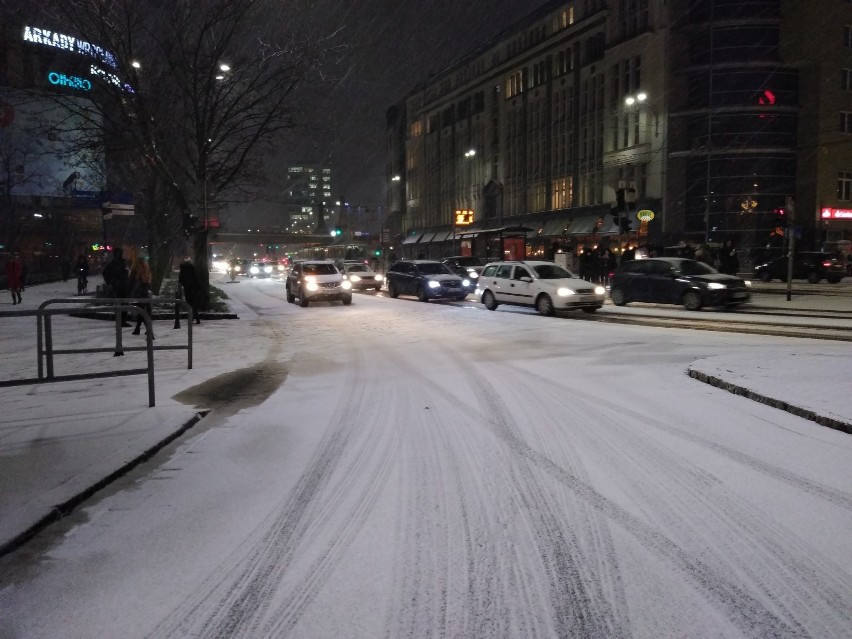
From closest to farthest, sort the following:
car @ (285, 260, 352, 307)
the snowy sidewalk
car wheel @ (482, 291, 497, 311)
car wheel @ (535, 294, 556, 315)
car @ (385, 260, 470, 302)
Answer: the snowy sidewalk, car wheel @ (535, 294, 556, 315), car wheel @ (482, 291, 497, 311), car @ (285, 260, 352, 307), car @ (385, 260, 470, 302)

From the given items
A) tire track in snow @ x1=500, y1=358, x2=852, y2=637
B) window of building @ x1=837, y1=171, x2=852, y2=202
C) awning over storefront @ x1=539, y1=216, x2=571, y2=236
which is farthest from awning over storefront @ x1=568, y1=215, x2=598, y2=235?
tire track in snow @ x1=500, y1=358, x2=852, y2=637

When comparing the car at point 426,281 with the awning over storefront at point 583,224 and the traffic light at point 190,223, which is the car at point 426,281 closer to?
the traffic light at point 190,223

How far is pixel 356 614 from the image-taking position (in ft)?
10.6

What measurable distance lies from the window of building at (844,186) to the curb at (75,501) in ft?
164

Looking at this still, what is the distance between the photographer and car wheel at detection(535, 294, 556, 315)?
2012 centimetres

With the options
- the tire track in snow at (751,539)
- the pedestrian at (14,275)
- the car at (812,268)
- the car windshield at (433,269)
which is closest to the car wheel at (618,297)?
the car windshield at (433,269)

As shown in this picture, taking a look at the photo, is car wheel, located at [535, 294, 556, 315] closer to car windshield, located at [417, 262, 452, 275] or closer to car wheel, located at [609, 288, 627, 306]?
car wheel, located at [609, 288, 627, 306]

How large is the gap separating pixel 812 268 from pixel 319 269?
2429cm

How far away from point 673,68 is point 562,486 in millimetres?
45957

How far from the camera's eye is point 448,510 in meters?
4.62

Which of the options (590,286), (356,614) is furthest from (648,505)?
(590,286)

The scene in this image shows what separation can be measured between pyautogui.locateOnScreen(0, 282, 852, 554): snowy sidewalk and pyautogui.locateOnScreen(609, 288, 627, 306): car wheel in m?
9.68

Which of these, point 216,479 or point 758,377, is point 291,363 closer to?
point 216,479

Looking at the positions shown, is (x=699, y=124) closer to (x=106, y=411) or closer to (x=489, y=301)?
(x=489, y=301)
